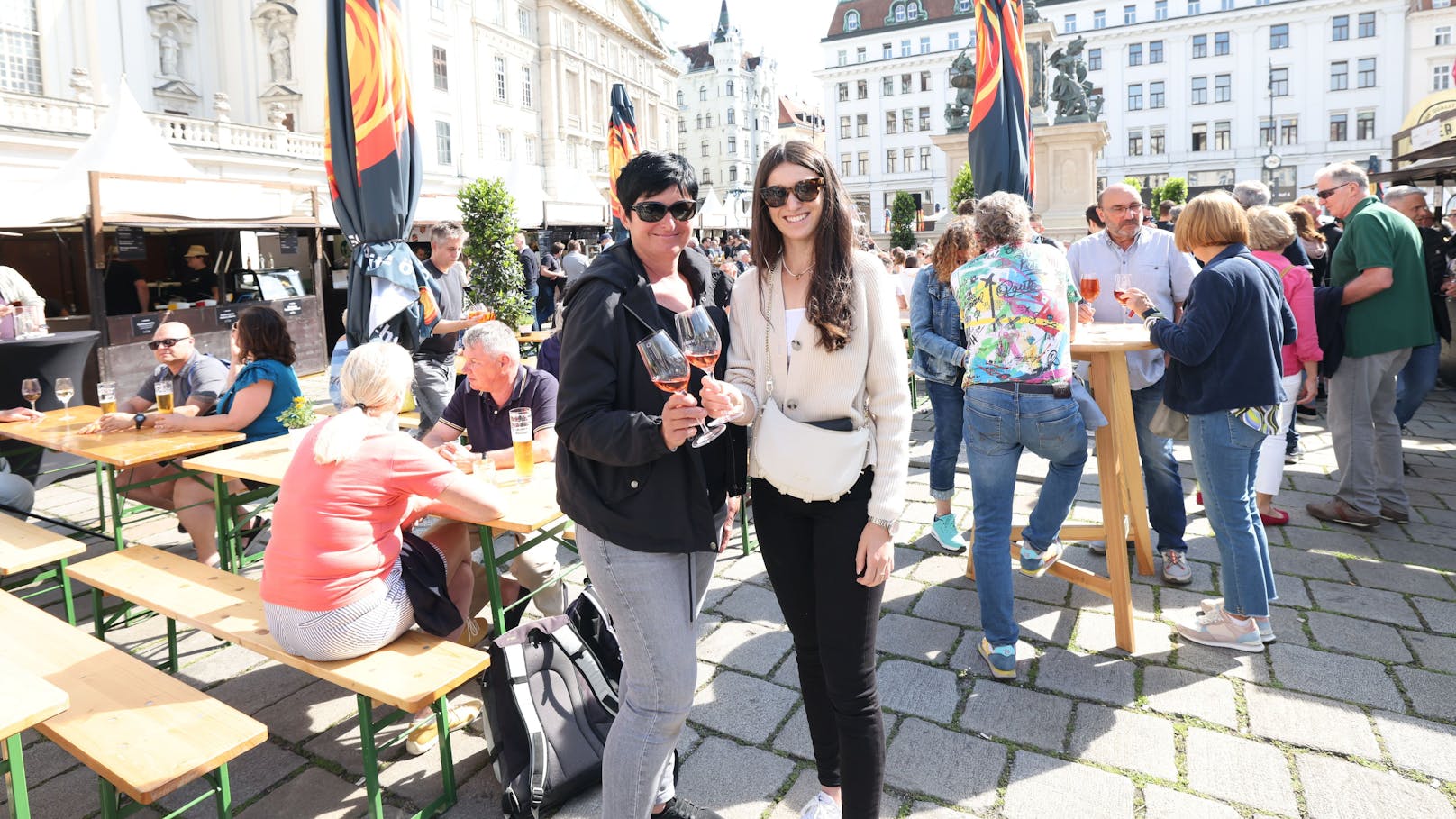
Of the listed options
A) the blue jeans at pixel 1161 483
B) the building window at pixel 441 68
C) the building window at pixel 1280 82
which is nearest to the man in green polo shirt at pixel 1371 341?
the blue jeans at pixel 1161 483

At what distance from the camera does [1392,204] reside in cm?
665

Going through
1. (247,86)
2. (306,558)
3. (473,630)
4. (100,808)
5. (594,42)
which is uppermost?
(594,42)

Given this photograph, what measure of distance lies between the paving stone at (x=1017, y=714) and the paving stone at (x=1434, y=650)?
4.90 ft

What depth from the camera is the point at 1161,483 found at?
4102mm

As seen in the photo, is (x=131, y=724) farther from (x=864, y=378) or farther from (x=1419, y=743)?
(x=1419, y=743)

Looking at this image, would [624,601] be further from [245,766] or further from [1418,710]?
[1418,710]

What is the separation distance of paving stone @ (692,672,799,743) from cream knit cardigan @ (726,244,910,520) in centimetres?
131

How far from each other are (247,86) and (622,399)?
108 feet

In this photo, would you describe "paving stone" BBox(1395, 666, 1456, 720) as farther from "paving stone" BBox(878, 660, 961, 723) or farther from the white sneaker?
the white sneaker

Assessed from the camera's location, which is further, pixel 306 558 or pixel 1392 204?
pixel 1392 204

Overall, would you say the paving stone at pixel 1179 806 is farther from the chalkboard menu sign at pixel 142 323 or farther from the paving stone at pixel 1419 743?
the chalkboard menu sign at pixel 142 323

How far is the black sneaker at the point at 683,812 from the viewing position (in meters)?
2.33

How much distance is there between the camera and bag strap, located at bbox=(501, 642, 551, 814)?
7.96 feet

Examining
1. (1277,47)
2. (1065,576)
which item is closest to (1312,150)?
(1277,47)
